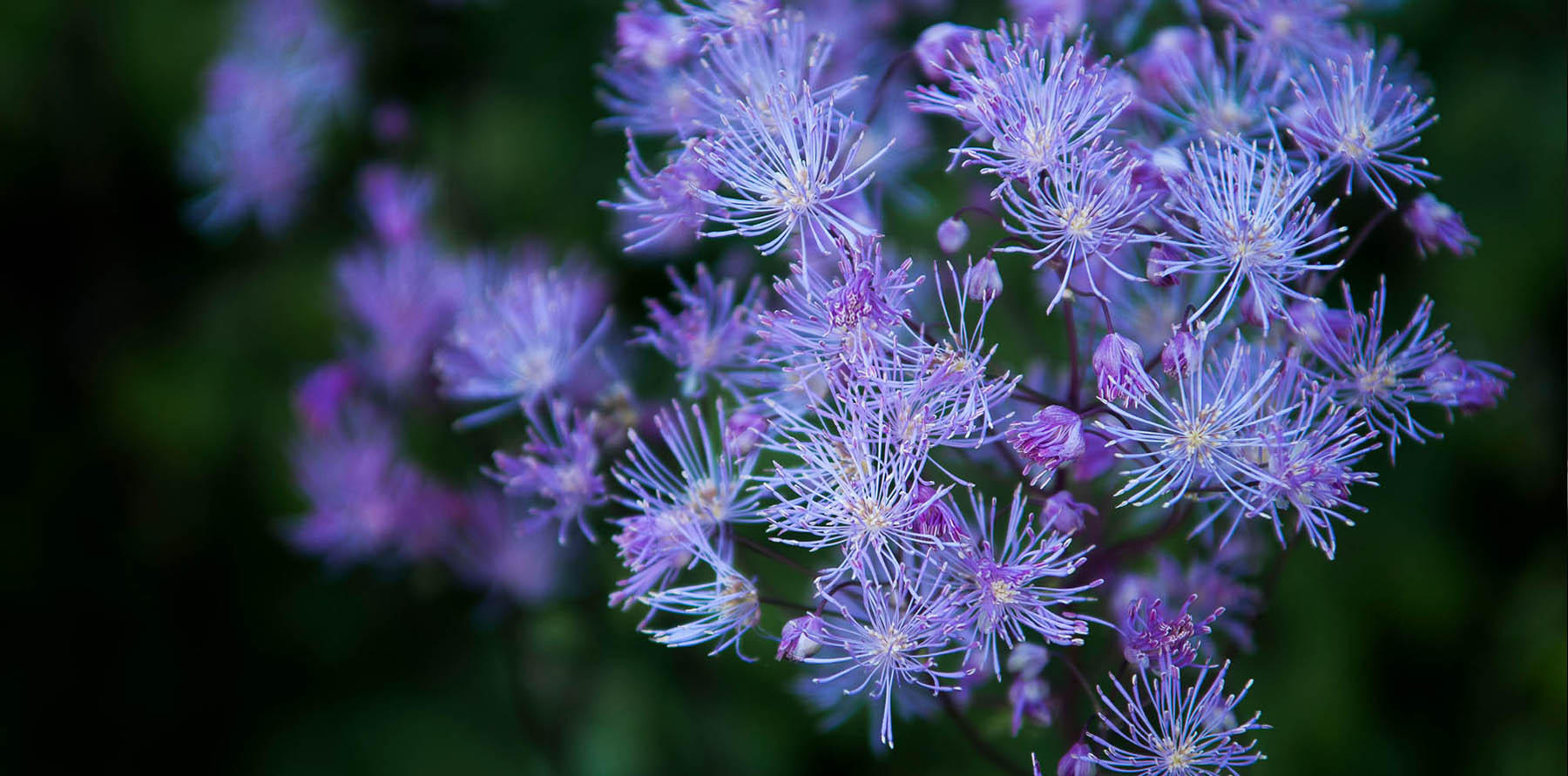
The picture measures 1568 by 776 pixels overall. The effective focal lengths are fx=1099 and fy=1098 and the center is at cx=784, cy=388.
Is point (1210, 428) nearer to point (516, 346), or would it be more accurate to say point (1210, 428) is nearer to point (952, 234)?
point (952, 234)

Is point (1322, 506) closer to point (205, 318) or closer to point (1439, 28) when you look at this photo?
point (1439, 28)

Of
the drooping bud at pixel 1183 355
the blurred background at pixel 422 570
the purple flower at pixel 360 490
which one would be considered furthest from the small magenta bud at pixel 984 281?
the purple flower at pixel 360 490

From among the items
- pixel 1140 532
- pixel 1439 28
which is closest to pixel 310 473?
pixel 1140 532

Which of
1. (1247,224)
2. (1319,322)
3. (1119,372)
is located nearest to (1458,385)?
(1319,322)

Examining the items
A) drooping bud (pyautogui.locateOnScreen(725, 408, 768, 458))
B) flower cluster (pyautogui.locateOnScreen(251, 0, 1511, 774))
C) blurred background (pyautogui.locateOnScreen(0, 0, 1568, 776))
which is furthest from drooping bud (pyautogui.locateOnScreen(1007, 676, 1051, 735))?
blurred background (pyautogui.locateOnScreen(0, 0, 1568, 776))

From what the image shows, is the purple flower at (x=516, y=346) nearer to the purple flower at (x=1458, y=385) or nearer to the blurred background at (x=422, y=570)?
the blurred background at (x=422, y=570)

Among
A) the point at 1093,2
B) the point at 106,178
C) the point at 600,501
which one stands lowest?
the point at 106,178
